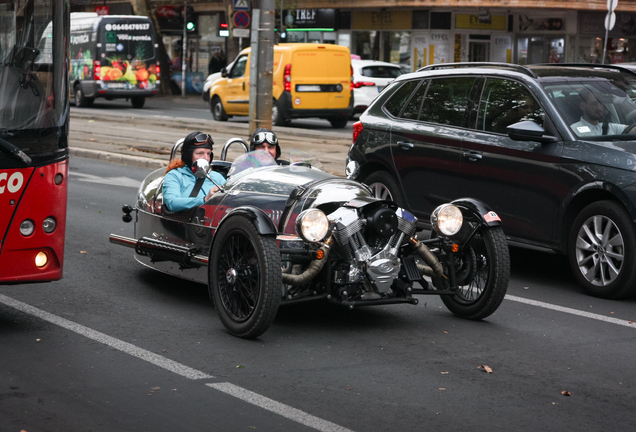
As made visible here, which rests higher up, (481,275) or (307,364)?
(481,275)

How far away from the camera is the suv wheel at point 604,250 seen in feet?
23.2

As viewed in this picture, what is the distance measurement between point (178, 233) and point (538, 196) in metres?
2.91

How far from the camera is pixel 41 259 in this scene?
614 centimetres

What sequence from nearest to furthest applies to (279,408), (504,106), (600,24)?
(279,408) → (504,106) → (600,24)

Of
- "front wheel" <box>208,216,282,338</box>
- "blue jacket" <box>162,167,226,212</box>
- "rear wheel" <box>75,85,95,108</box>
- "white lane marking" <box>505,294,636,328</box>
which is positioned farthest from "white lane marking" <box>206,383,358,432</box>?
"rear wheel" <box>75,85,95,108</box>

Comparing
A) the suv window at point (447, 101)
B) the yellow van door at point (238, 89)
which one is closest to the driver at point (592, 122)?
the suv window at point (447, 101)

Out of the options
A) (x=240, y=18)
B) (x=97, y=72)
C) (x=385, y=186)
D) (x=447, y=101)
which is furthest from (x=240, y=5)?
(x=97, y=72)

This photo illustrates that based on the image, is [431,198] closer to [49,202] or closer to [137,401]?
[49,202]

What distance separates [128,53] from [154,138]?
12.3 metres

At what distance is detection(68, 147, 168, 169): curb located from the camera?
53.1 feet

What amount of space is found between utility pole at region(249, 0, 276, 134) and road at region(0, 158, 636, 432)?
9.45 m

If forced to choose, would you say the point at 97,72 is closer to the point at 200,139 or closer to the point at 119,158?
the point at 119,158

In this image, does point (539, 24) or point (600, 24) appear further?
point (539, 24)

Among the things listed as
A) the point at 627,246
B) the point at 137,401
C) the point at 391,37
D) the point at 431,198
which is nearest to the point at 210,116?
the point at 391,37
